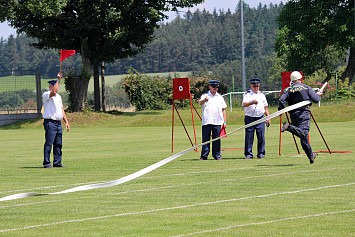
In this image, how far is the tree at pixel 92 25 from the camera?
4194cm

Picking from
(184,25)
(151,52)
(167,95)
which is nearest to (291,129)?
(167,95)

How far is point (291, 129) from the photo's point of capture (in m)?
13.3

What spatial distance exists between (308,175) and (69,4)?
33380mm

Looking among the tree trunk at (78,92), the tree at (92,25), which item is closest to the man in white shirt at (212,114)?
the tree at (92,25)

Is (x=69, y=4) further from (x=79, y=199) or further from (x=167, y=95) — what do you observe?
(x=79, y=199)

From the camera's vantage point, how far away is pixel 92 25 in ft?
139

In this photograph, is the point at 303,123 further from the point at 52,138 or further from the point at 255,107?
the point at 52,138

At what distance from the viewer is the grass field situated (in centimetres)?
727

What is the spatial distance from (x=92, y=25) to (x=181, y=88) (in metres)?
24.9

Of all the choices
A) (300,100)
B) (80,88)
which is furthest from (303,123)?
(80,88)

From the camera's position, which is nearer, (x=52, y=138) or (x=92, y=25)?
(x=52, y=138)

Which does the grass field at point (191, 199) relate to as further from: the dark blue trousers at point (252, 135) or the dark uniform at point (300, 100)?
the dark uniform at point (300, 100)

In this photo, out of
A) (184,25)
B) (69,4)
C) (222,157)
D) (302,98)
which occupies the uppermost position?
(184,25)

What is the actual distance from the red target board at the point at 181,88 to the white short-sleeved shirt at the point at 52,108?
4.40 meters
